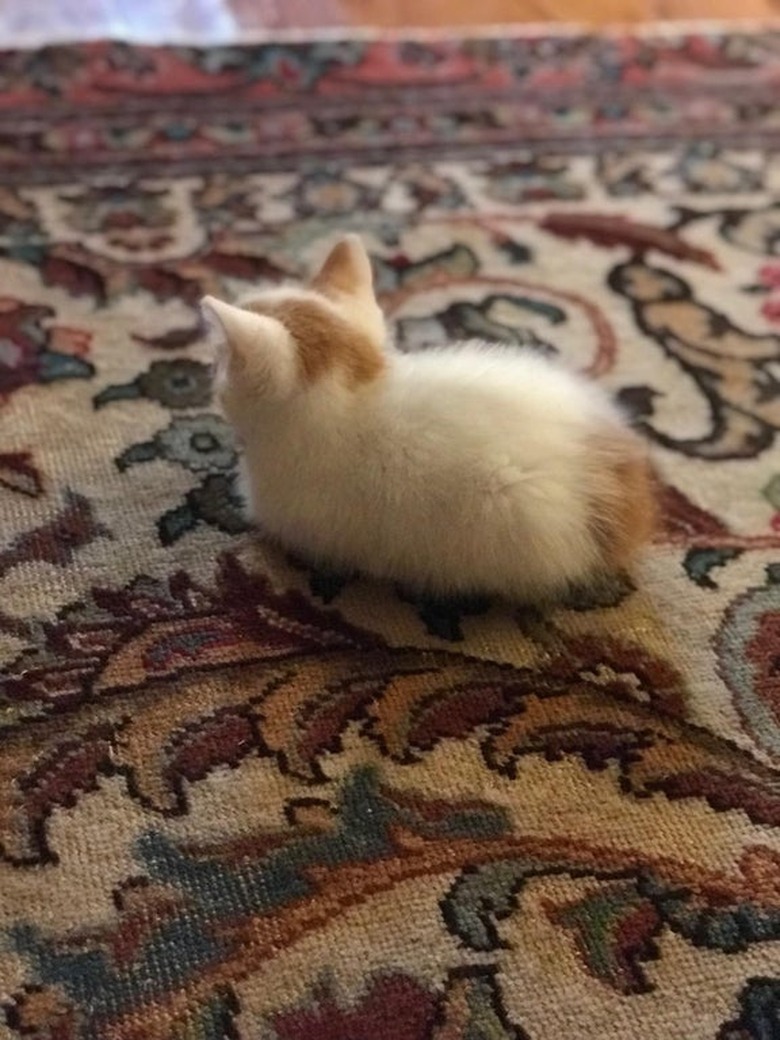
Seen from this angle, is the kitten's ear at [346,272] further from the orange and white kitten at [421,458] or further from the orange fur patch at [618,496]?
the orange fur patch at [618,496]

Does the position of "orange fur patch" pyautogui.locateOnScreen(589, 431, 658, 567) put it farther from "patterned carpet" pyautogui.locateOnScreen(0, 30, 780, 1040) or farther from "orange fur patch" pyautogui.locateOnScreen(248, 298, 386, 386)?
"orange fur patch" pyautogui.locateOnScreen(248, 298, 386, 386)

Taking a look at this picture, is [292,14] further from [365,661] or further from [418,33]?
[365,661]

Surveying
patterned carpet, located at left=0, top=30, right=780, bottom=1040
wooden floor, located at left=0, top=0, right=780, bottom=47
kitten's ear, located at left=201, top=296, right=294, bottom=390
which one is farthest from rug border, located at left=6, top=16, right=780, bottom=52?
kitten's ear, located at left=201, top=296, right=294, bottom=390

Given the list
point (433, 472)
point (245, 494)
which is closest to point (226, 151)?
point (245, 494)

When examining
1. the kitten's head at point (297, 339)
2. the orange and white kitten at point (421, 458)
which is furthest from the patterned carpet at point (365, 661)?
the kitten's head at point (297, 339)

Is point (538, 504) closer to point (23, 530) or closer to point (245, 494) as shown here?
point (245, 494)

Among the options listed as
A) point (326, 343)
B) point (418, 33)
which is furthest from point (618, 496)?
point (418, 33)

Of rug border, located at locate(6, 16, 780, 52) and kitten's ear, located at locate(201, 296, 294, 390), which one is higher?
rug border, located at locate(6, 16, 780, 52)
